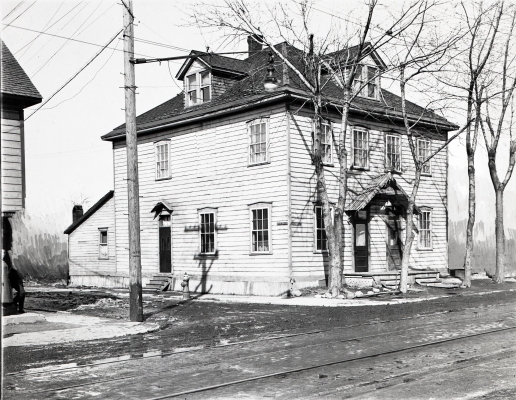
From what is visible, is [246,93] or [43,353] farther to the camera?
[246,93]

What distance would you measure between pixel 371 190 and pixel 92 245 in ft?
52.4

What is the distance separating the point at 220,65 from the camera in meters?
27.7

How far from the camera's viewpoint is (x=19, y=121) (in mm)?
17750

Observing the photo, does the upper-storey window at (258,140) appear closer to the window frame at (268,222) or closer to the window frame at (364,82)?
the window frame at (268,222)

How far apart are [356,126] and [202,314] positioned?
12009 mm

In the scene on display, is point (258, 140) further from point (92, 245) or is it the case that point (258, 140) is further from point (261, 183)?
point (92, 245)

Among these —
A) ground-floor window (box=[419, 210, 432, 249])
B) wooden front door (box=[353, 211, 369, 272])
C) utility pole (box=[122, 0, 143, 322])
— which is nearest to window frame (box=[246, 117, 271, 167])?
wooden front door (box=[353, 211, 369, 272])

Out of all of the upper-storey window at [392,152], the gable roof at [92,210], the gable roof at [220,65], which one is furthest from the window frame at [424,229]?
the gable roof at [92,210]

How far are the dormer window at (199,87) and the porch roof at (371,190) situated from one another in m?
7.72

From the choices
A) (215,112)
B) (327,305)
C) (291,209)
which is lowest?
(327,305)

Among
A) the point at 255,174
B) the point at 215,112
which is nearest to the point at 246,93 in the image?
the point at 215,112

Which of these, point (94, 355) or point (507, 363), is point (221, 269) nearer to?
point (94, 355)

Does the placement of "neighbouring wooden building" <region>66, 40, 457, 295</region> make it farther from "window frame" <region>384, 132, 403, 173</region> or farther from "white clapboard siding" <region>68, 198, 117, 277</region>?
"white clapboard siding" <region>68, 198, 117, 277</region>

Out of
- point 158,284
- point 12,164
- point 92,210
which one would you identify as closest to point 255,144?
point 158,284
